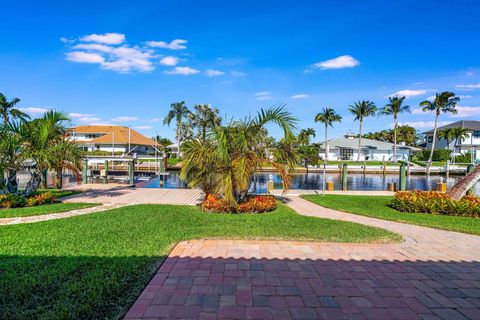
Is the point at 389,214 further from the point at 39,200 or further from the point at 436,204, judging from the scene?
the point at 39,200

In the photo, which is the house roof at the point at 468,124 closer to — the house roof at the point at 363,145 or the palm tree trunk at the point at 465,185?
the house roof at the point at 363,145

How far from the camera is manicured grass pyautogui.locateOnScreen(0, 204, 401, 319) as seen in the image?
12.7 ft

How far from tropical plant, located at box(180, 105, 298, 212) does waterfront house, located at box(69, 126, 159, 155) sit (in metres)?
43.2

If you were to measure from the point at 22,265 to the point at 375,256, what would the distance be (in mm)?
6282

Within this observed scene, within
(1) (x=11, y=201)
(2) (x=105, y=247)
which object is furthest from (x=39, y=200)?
(2) (x=105, y=247)

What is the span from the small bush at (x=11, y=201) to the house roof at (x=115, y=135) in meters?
44.0

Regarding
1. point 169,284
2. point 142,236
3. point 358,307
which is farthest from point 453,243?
point 142,236

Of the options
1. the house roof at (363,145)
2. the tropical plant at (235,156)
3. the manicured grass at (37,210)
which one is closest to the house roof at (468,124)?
the house roof at (363,145)

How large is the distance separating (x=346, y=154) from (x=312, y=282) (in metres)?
56.4

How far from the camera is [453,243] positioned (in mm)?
7230

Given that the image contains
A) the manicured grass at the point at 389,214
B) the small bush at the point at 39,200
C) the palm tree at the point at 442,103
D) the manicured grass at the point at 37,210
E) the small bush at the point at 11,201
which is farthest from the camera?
the palm tree at the point at 442,103

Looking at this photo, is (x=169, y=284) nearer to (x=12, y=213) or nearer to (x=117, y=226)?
(x=117, y=226)

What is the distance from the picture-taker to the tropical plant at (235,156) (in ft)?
32.8

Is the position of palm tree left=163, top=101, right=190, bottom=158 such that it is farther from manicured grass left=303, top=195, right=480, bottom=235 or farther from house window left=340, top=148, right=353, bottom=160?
manicured grass left=303, top=195, right=480, bottom=235
